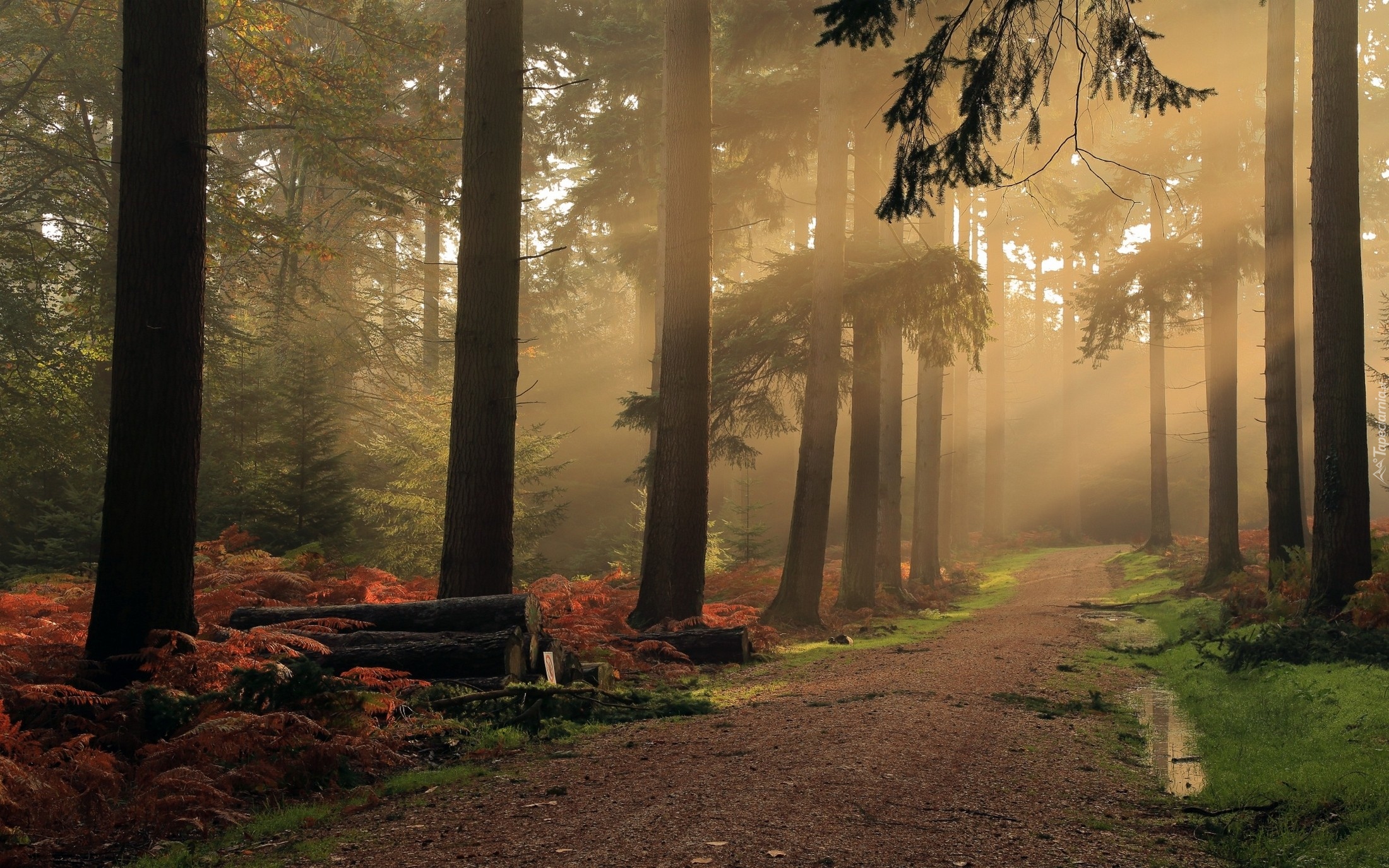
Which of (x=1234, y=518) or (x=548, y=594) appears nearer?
(x=548, y=594)

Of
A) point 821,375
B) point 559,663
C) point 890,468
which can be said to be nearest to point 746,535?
point 890,468

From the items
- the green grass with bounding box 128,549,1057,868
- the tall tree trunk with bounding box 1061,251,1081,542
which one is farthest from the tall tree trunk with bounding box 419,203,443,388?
the tall tree trunk with bounding box 1061,251,1081,542

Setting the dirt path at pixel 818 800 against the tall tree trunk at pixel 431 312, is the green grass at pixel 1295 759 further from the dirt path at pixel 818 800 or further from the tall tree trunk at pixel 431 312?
the tall tree trunk at pixel 431 312

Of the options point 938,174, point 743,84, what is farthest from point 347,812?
point 743,84

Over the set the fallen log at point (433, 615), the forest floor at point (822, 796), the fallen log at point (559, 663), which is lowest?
the forest floor at point (822, 796)

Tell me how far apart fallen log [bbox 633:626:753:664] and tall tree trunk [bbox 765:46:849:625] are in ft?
12.0

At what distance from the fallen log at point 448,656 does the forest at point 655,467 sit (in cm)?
4

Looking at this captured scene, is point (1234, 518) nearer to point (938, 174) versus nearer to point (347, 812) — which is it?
point (938, 174)

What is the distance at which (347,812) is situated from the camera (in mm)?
4984

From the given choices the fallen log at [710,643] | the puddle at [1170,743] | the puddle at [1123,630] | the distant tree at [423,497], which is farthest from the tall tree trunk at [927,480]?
the puddle at [1170,743]

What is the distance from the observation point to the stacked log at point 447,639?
25.0 feet

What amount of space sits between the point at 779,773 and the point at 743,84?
15597 millimetres

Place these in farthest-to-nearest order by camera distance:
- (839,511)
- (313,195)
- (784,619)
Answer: (839,511), (313,195), (784,619)

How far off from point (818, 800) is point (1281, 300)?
1327 centimetres
